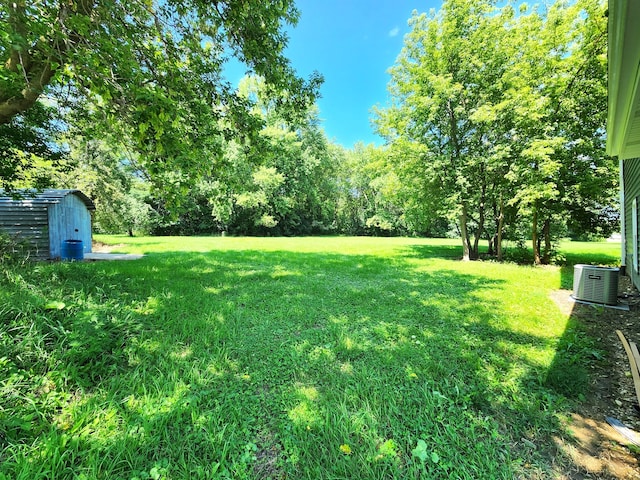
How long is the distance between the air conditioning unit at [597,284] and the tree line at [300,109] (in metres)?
3.62

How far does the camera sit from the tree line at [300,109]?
10.1 ft

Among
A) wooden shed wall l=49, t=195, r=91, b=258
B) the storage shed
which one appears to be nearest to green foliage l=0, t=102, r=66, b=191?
the storage shed

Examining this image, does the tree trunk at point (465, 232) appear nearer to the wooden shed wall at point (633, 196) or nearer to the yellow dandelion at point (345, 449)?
the wooden shed wall at point (633, 196)

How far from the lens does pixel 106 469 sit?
1484 mm

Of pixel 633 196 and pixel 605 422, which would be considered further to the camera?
pixel 633 196

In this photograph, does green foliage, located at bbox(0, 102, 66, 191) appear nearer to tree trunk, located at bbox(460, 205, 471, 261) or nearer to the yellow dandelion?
the yellow dandelion

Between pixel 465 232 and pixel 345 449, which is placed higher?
pixel 465 232

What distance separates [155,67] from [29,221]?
311 inches

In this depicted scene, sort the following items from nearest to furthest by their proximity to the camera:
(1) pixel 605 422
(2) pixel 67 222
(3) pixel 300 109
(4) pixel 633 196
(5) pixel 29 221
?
(1) pixel 605 422 → (3) pixel 300 109 → (4) pixel 633 196 → (5) pixel 29 221 → (2) pixel 67 222

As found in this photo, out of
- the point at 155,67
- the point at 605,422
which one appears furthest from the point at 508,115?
the point at 155,67

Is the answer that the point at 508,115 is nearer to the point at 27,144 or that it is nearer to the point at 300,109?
the point at 300,109

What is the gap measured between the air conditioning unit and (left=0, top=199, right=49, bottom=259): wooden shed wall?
13.6 m

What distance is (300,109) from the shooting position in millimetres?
4723

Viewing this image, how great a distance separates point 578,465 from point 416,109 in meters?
10.8
